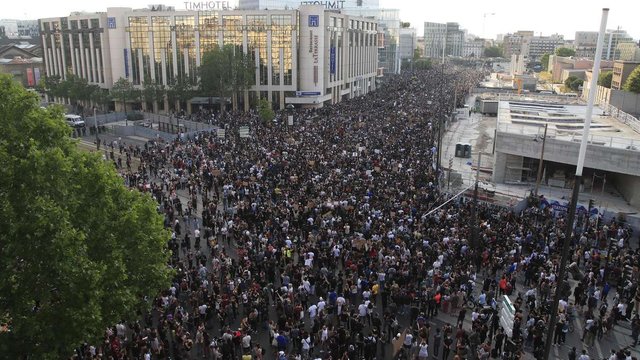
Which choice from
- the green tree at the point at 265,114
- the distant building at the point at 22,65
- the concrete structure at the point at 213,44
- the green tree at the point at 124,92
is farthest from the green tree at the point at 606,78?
the distant building at the point at 22,65

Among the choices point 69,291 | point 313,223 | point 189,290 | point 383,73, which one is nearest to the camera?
point 69,291

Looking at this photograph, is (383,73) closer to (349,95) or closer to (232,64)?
(349,95)

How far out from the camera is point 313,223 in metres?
24.1

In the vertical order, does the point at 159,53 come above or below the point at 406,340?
above

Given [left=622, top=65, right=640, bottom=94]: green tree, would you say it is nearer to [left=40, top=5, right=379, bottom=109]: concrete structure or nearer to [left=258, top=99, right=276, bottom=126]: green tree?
[left=40, top=5, right=379, bottom=109]: concrete structure

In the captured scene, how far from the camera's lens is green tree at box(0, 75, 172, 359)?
10.8 meters

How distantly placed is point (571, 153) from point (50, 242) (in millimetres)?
29780

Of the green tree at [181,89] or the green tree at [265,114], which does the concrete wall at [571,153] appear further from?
the green tree at [181,89]

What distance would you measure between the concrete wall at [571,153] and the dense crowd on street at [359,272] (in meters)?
5.93

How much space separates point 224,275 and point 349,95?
69.1 meters

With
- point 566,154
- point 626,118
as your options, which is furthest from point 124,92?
point 626,118

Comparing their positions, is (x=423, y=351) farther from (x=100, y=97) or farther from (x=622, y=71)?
(x=622, y=71)

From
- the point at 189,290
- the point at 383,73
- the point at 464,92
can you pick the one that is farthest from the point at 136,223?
the point at 383,73

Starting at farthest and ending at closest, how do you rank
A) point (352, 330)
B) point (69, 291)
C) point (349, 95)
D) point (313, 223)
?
point (349, 95)
point (313, 223)
point (352, 330)
point (69, 291)
